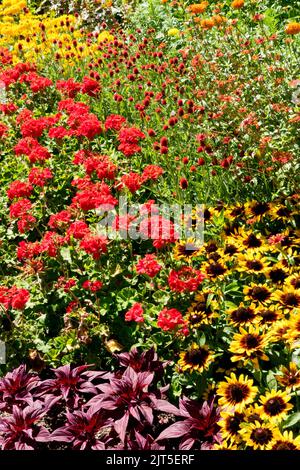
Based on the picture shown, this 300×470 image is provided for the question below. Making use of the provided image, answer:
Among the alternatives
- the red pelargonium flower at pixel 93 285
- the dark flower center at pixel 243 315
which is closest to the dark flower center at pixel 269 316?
the dark flower center at pixel 243 315

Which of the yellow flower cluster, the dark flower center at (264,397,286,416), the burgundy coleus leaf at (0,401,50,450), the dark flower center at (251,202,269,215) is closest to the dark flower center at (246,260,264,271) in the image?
the dark flower center at (251,202,269,215)

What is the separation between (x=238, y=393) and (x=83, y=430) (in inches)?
31.6

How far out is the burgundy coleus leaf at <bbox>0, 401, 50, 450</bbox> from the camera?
9.21ft

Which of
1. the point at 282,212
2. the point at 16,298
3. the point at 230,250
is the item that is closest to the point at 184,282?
the point at 230,250

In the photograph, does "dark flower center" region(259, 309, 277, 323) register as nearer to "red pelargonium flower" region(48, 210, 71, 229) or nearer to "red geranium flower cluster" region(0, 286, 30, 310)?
"red geranium flower cluster" region(0, 286, 30, 310)

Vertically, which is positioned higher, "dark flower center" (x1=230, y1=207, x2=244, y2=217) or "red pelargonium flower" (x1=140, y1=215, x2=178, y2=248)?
"dark flower center" (x1=230, y1=207, x2=244, y2=217)

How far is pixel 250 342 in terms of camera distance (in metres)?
2.61

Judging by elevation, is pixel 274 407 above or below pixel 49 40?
below

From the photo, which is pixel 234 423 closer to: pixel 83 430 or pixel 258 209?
pixel 83 430

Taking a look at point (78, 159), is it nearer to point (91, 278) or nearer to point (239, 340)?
point (91, 278)

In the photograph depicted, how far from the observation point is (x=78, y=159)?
4516mm

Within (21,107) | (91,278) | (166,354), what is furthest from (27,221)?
(21,107)

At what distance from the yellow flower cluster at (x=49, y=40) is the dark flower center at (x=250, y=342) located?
5335mm

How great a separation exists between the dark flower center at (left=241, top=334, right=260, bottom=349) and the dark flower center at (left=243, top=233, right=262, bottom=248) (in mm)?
674
